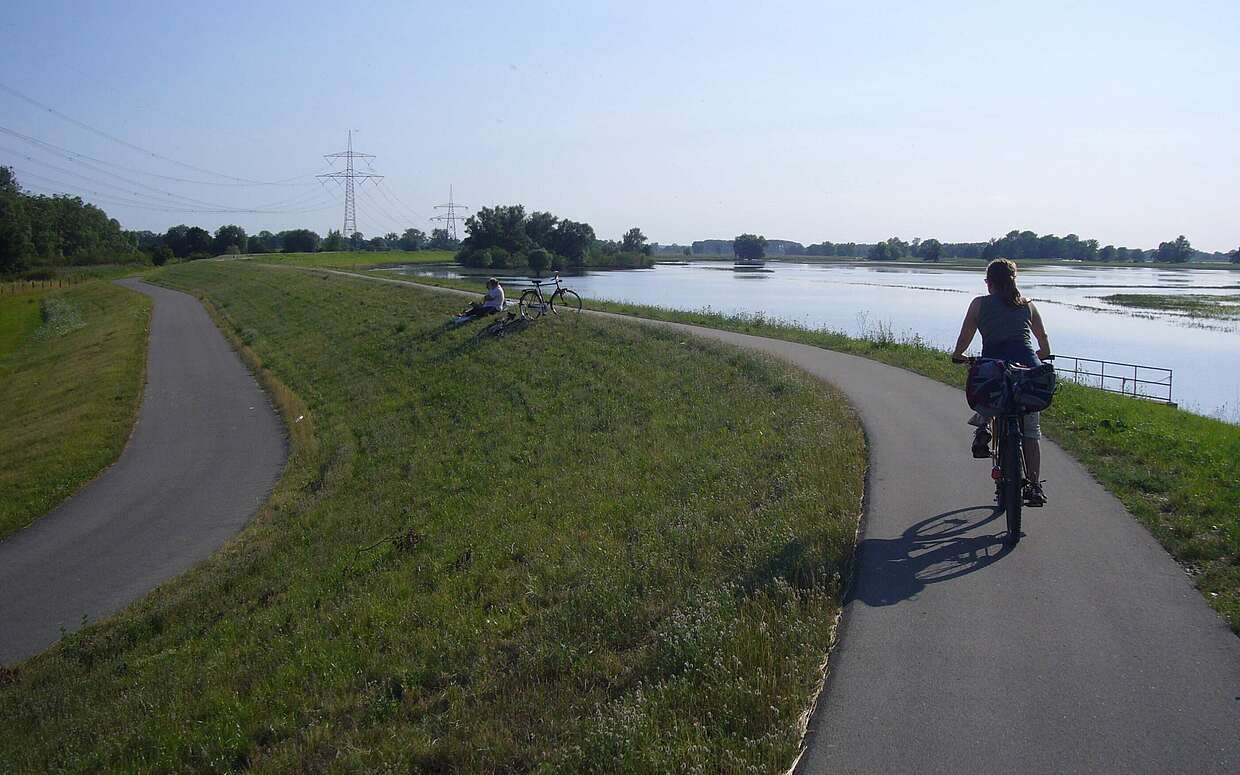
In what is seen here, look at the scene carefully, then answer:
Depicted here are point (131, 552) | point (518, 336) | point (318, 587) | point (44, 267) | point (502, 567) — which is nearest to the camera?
point (502, 567)

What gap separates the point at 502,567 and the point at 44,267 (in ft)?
326

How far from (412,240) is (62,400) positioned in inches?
5785

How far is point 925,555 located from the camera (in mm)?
6031

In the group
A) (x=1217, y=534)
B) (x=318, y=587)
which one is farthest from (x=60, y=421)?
(x=1217, y=534)

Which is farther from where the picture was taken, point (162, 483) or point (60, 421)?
point (60, 421)

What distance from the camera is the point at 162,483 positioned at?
15.0m

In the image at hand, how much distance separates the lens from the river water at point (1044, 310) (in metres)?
→ 32.9

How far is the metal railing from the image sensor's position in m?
27.8

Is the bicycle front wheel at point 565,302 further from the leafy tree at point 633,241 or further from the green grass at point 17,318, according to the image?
the leafy tree at point 633,241

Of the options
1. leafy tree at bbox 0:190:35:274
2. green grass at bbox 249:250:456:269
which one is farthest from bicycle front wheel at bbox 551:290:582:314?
leafy tree at bbox 0:190:35:274

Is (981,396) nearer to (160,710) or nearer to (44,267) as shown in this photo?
(160,710)

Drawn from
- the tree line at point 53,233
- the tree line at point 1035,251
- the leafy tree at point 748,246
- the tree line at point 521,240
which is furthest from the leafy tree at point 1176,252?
the tree line at point 53,233

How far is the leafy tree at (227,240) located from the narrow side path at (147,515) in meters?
109

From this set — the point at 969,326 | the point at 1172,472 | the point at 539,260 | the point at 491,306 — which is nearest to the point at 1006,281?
the point at 969,326
